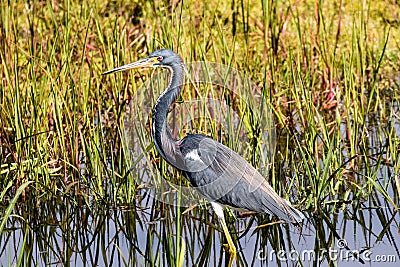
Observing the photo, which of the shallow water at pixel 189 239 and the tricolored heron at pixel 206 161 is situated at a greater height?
the tricolored heron at pixel 206 161

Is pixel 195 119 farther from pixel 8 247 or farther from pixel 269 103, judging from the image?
pixel 8 247

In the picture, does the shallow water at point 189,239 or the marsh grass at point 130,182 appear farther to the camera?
the marsh grass at point 130,182

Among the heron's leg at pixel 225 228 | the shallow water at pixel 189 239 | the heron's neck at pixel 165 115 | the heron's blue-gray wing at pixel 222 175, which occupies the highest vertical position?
the heron's neck at pixel 165 115

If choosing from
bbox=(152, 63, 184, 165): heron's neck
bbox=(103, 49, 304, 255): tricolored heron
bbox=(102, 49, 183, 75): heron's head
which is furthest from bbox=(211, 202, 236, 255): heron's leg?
bbox=(102, 49, 183, 75): heron's head

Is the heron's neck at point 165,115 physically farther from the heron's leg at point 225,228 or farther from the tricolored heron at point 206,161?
the heron's leg at point 225,228

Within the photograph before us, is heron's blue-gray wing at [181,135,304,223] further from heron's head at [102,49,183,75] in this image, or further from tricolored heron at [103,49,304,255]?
heron's head at [102,49,183,75]

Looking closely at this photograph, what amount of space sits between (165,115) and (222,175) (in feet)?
1.55

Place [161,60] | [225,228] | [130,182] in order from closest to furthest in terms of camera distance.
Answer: [225,228], [161,60], [130,182]

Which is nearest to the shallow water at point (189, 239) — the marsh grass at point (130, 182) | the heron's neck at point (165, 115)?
the marsh grass at point (130, 182)

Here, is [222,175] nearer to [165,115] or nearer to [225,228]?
[225,228]

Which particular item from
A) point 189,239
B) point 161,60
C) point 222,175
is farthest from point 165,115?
point 189,239

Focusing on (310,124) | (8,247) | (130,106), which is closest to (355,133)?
(310,124)

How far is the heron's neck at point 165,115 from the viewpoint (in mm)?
4500

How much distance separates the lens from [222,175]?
14.9 feet
